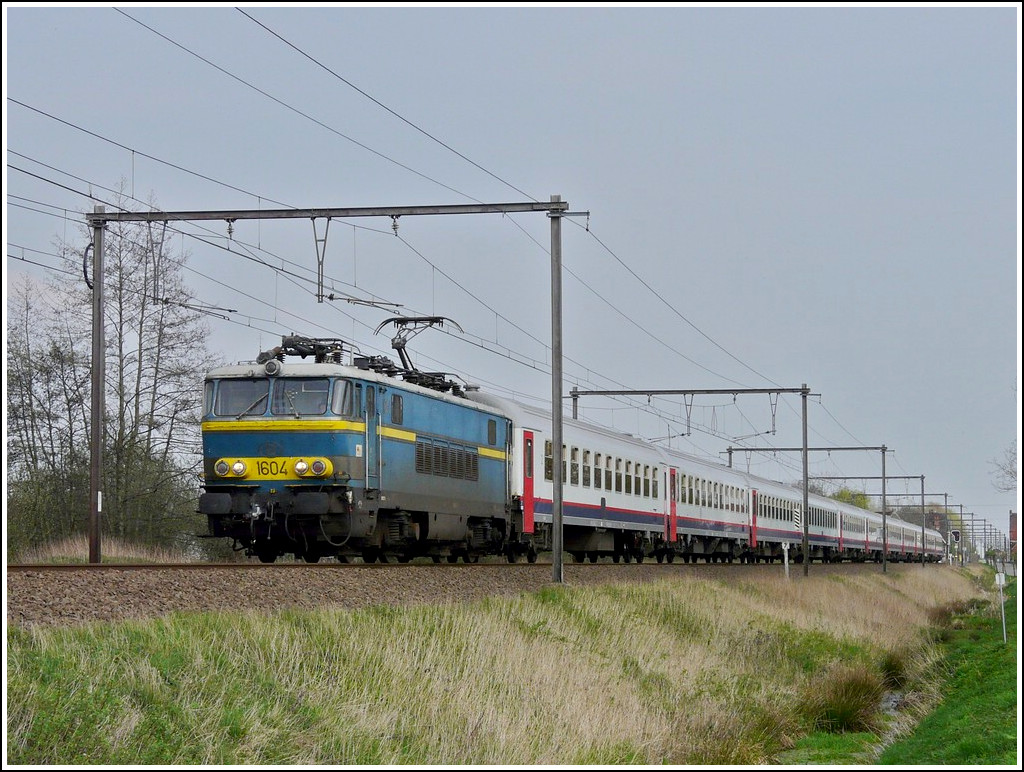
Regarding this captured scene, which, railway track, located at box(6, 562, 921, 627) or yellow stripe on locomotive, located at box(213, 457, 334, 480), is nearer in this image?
railway track, located at box(6, 562, 921, 627)

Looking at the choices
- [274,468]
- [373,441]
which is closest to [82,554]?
[274,468]

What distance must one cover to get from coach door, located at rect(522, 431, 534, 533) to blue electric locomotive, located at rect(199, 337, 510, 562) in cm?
546

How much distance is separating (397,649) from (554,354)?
1133 cm

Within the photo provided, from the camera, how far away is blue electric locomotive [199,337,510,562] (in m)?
21.9

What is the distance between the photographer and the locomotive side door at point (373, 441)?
22547 mm

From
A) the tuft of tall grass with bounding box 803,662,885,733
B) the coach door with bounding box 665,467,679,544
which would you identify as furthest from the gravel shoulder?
the coach door with bounding box 665,467,679,544

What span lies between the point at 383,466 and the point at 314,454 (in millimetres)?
1416

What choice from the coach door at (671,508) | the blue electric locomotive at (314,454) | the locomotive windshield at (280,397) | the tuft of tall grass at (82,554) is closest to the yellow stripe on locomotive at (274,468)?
the blue electric locomotive at (314,454)

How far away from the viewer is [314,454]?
72.3 feet

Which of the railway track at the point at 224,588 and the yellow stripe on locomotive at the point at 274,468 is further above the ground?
the yellow stripe on locomotive at the point at 274,468

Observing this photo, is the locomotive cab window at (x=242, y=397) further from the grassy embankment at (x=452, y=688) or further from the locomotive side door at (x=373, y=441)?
the grassy embankment at (x=452, y=688)

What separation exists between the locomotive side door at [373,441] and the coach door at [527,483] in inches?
296

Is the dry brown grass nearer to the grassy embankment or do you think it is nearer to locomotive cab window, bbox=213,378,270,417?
the grassy embankment

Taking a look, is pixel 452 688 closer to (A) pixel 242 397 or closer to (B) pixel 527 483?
(A) pixel 242 397
